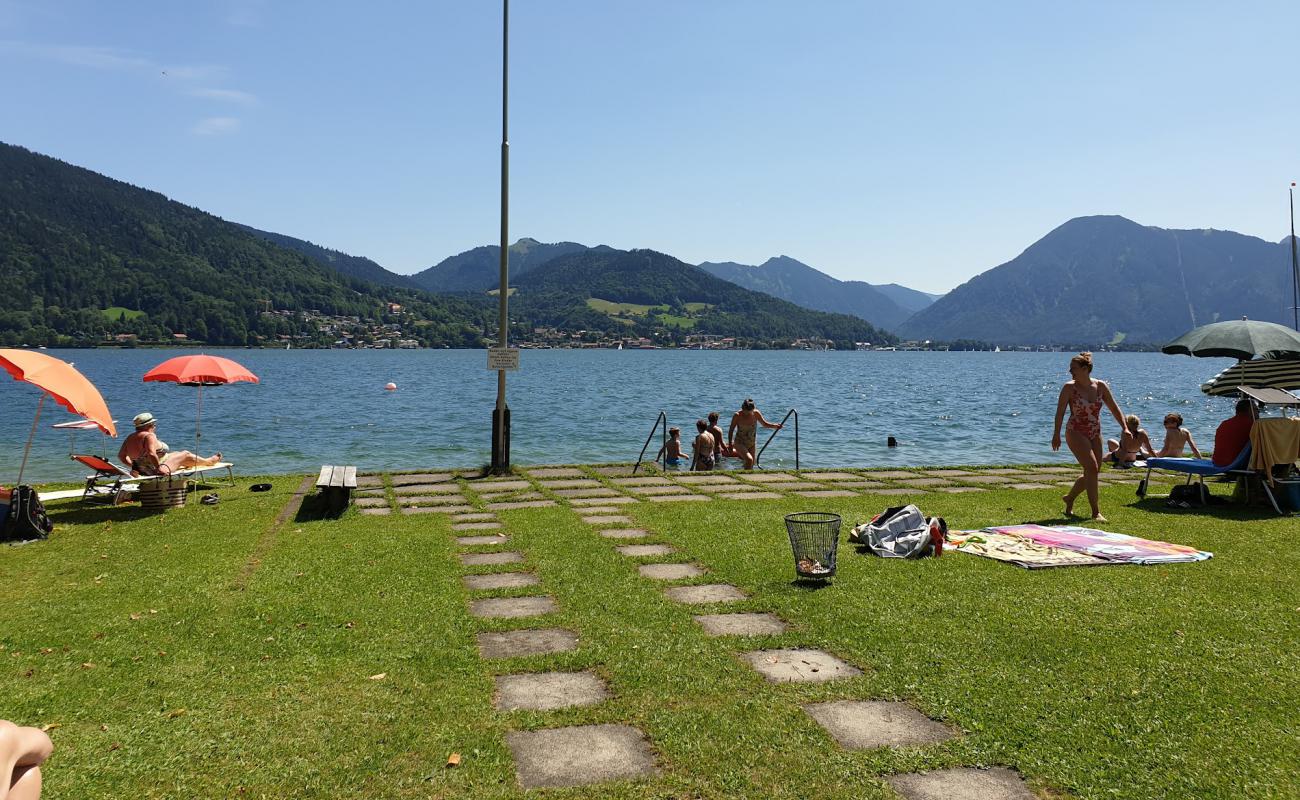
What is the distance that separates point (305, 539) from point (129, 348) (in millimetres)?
157514

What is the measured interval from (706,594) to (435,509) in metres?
5.27

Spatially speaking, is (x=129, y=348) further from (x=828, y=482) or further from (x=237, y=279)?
(x=828, y=482)

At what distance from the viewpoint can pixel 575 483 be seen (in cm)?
1307

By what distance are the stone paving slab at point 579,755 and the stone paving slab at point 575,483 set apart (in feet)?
28.0

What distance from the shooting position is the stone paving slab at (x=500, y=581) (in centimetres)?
683

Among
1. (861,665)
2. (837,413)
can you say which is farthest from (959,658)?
(837,413)

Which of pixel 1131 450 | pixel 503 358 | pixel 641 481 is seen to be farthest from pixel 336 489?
pixel 1131 450

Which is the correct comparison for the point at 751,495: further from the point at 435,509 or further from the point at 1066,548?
the point at 1066,548

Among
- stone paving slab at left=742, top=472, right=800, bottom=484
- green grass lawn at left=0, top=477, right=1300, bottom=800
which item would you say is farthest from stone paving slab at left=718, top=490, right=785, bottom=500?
green grass lawn at left=0, top=477, right=1300, bottom=800

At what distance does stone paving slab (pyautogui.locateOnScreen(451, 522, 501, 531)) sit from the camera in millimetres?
9289

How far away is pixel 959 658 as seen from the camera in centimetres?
504

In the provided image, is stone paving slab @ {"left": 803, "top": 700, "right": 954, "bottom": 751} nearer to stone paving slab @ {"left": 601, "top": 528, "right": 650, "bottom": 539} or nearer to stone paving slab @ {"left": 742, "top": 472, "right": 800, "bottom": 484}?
stone paving slab @ {"left": 601, "top": 528, "right": 650, "bottom": 539}

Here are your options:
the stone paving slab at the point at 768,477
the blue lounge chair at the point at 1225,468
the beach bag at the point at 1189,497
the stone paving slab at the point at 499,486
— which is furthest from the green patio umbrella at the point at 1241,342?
the stone paving slab at the point at 499,486

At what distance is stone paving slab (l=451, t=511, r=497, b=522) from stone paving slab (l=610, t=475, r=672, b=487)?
2.92 meters
